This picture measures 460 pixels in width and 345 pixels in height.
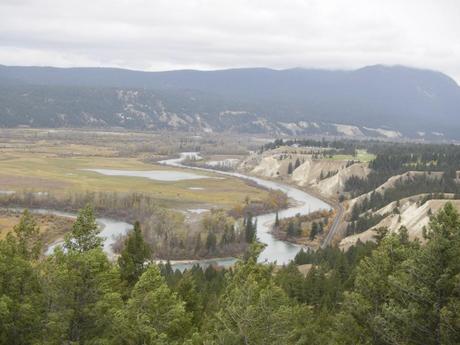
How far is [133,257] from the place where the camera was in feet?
97.2

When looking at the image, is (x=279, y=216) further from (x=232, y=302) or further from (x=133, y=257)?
(x=232, y=302)

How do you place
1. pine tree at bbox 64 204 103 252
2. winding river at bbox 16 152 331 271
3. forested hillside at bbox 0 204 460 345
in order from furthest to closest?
1. winding river at bbox 16 152 331 271
2. pine tree at bbox 64 204 103 252
3. forested hillside at bbox 0 204 460 345

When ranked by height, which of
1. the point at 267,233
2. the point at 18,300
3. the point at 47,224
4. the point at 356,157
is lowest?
the point at 267,233

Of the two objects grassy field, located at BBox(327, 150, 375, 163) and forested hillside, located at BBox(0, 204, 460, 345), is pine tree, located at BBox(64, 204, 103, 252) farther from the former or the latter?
grassy field, located at BBox(327, 150, 375, 163)

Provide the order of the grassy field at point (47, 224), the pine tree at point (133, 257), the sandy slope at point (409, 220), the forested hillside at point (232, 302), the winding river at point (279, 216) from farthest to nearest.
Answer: the sandy slope at point (409, 220)
the winding river at point (279, 216)
the grassy field at point (47, 224)
the pine tree at point (133, 257)
the forested hillside at point (232, 302)

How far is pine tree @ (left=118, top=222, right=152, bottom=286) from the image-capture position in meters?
29.4

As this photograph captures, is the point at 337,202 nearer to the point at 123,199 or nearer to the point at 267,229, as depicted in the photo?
the point at 267,229

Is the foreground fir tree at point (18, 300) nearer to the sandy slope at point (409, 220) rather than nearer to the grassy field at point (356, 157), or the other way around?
the sandy slope at point (409, 220)

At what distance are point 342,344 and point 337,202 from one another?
121 meters


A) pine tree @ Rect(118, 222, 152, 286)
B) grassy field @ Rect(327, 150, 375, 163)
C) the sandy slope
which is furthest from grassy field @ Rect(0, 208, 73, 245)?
grassy field @ Rect(327, 150, 375, 163)

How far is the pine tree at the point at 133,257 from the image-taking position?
29375mm

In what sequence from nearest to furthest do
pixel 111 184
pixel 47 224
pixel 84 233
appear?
pixel 84 233 → pixel 47 224 → pixel 111 184

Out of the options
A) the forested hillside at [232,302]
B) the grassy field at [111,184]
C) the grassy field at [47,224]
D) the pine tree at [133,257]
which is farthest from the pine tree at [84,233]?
the grassy field at [111,184]

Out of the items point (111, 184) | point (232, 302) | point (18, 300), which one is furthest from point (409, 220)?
point (18, 300)
